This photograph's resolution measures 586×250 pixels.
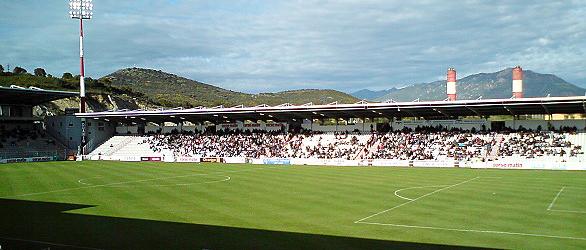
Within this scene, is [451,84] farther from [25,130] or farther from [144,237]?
[25,130]

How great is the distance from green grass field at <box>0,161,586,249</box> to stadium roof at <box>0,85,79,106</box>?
121 feet

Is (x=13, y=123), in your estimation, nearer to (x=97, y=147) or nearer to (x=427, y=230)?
(x=97, y=147)

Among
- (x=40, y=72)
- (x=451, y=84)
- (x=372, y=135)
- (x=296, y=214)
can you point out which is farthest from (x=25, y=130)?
(x=40, y=72)

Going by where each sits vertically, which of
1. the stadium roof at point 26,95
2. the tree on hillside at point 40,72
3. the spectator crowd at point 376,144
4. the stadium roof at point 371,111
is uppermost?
the tree on hillside at point 40,72

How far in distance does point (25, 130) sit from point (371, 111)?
5121cm

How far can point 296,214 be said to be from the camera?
20.8 meters

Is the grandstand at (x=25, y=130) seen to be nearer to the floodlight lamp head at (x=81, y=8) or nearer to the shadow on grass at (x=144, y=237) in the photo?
the floodlight lamp head at (x=81, y=8)

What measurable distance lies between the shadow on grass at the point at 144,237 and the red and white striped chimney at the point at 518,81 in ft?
158

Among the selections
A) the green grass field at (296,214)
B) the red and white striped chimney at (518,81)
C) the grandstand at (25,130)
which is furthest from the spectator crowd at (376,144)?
the green grass field at (296,214)

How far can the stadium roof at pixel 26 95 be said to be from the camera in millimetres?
64438

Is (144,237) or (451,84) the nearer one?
(144,237)

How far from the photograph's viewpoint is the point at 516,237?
15898mm

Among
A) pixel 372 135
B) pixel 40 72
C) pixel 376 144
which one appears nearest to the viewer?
pixel 376 144

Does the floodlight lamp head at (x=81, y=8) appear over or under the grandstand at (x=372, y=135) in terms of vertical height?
over
